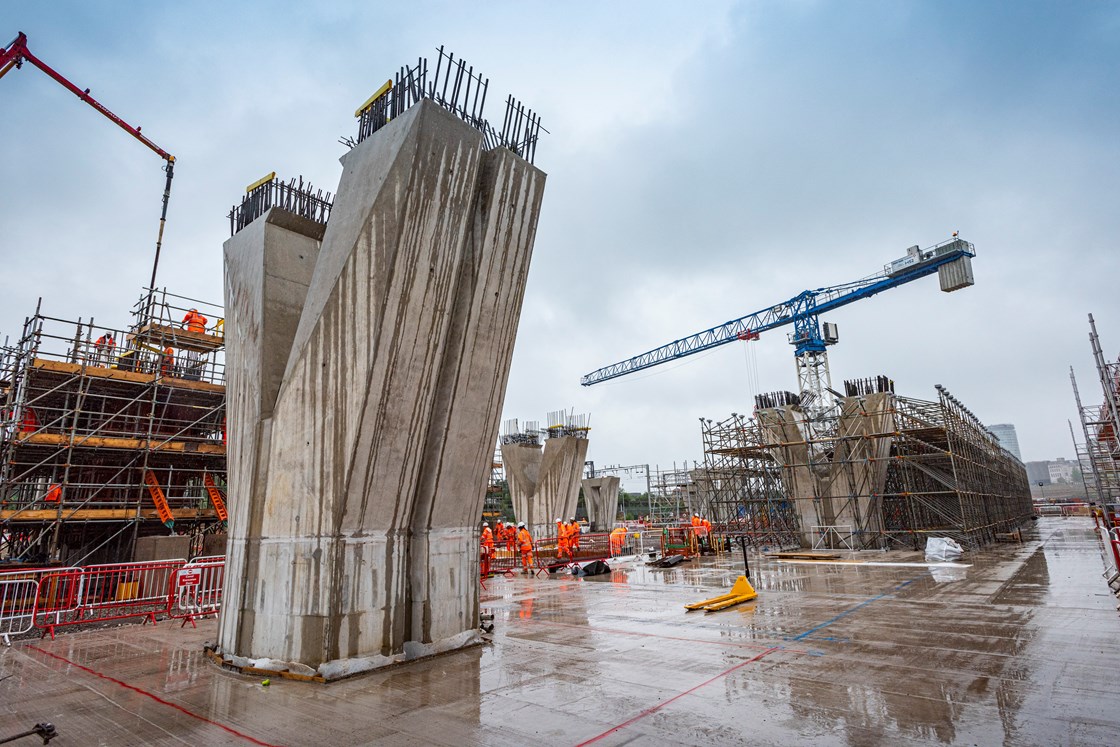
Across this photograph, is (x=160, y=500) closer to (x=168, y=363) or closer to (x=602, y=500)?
(x=168, y=363)

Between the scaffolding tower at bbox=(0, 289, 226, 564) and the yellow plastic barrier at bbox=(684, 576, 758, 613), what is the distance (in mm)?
14474

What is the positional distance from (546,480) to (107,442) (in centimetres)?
1789

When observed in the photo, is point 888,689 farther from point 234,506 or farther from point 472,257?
point 234,506

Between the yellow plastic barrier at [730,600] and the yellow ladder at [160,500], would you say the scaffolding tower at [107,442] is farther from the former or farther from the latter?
the yellow plastic barrier at [730,600]

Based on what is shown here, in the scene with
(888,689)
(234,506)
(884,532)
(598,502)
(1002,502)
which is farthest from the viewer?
(598,502)

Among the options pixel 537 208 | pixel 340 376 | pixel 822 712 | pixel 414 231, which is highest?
pixel 537 208

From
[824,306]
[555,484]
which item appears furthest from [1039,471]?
[555,484]

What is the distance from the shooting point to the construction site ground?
14.9 feet

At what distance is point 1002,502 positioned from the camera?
→ 31.1 metres

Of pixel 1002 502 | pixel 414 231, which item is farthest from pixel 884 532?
pixel 414 231

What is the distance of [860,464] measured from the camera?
2252cm

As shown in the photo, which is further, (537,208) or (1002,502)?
(1002,502)

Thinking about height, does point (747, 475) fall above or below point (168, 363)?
below

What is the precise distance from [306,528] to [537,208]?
4993 mm
